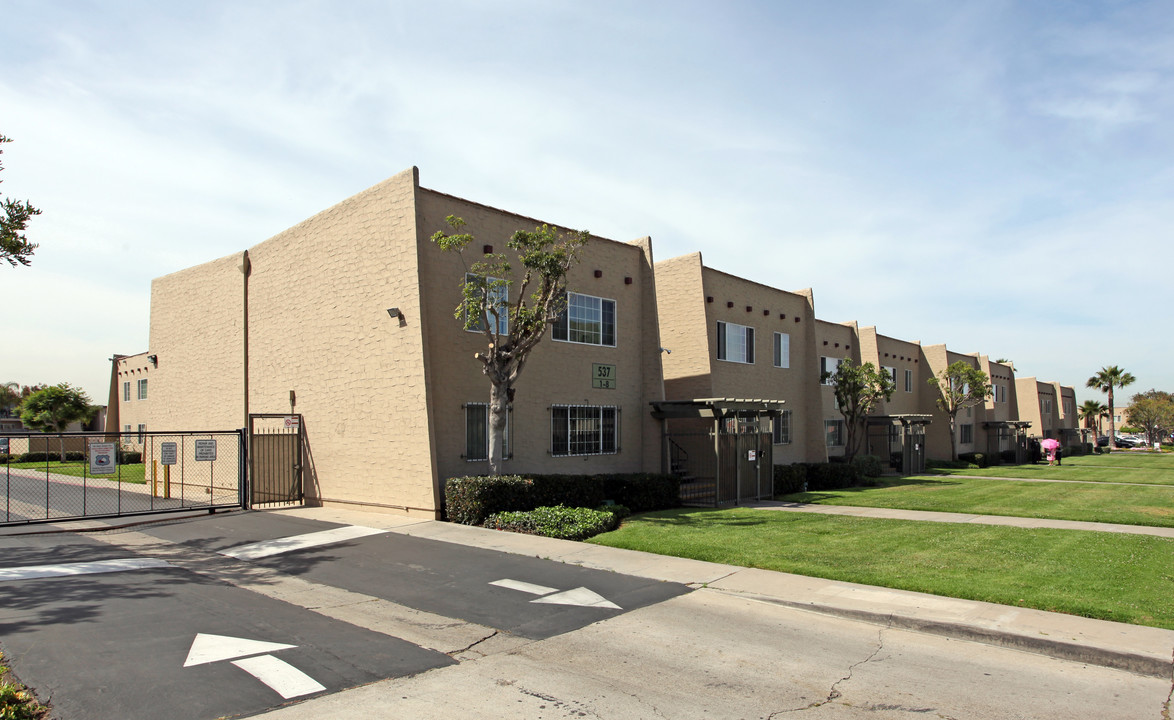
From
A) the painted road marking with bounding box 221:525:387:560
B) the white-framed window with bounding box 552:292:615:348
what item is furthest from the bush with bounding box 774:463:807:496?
the painted road marking with bounding box 221:525:387:560

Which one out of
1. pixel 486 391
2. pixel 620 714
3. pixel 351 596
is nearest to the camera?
pixel 620 714

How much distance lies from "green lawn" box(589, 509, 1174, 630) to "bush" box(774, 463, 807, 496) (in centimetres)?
646

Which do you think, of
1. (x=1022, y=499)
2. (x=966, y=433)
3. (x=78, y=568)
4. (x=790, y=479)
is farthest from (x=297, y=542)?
(x=966, y=433)

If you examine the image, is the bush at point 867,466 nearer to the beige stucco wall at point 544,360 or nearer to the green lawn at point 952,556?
the beige stucco wall at point 544,360

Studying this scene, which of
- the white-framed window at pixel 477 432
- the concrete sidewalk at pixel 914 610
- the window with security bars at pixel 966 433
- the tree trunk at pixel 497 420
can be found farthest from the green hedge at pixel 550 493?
the window with security bars at pixel 966 433

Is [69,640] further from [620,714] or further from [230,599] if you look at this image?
[620,714]

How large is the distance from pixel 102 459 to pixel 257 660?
36.6ft

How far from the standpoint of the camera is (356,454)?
56.7ft

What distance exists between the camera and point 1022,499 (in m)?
21.9

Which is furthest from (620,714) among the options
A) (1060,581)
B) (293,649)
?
(1060,581)

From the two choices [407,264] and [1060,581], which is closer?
[1060,581]

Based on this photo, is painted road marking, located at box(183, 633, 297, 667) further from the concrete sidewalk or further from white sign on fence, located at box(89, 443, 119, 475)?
white sign on fence, located at box(89, 443, 119, 475)

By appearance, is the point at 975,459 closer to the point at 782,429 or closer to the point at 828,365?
the point at 828,365

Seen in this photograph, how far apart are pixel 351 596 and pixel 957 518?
1380cm
